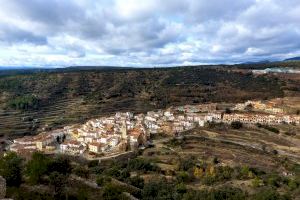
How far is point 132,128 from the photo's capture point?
62.2 metres


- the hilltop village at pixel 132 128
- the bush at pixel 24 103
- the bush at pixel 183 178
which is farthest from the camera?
the bush at pixel 24 103

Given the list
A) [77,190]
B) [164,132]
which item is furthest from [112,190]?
[164,132]

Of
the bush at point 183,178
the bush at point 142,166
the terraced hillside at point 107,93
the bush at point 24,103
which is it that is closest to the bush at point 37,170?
the bush at point 183,178

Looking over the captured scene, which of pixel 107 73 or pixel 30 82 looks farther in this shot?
pixel 107 73

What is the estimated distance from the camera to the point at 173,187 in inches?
1209

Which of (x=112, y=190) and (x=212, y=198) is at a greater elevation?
(x=112, y=190)

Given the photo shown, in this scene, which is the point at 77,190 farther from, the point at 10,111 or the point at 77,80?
the point at 77,80

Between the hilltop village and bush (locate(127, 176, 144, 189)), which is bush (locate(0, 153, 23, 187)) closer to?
bush (locate(127, 176, 144, 189))

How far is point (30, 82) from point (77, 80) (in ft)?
44.3

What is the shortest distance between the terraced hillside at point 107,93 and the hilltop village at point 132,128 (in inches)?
328

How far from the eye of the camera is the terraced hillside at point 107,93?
2982 inches

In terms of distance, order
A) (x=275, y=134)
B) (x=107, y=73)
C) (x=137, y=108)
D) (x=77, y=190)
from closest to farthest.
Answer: (x=77, y=190) < (x=275, y=134) < (x=137, y=108) < (x=107, y=73)

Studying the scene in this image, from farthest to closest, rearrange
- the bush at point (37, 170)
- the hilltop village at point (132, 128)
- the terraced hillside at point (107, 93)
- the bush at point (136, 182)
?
the terraced hillside at point (107, 93)
the hilltop village at point (132, 128)
the bush at point (136, 182)
the bush at point (37, 170)

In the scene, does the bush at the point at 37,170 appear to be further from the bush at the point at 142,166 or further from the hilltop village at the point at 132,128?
the hilltop village at the point at 132,128
